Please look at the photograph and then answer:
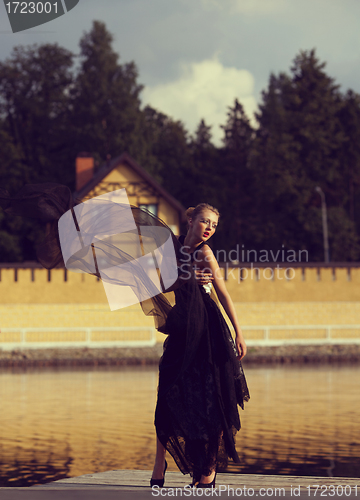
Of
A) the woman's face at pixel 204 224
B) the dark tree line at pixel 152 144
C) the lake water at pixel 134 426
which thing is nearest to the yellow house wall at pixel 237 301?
the lake water at pixel 134 426

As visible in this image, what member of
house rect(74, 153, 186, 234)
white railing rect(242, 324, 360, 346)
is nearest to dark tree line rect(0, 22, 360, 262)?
house rect(74, 153, 186, 234)

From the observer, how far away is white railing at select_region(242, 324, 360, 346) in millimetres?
27781

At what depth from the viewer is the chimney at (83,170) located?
1626 inches

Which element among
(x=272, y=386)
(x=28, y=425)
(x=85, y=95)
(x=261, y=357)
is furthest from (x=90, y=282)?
(x=85, y=95)

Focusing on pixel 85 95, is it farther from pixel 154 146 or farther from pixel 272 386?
pixel 272 386

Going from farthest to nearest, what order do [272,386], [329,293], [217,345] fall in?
[329,293], [272,386], [217,345]

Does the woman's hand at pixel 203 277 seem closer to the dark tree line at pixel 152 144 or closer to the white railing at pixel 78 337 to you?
the white railing at pixel 78 337

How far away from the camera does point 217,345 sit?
5168 millimetres

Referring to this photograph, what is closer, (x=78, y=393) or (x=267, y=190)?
(x=78, y=393)

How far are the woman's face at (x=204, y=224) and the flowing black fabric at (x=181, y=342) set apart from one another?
15 centimetres

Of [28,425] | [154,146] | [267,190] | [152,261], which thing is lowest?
[28,425]

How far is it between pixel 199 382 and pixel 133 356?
21.1 meters

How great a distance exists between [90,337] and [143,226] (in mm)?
21837

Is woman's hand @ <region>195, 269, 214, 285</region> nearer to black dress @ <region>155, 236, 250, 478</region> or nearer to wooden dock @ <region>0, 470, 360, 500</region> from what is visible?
black dress @ <region>155, 236, 250, 478</region>
